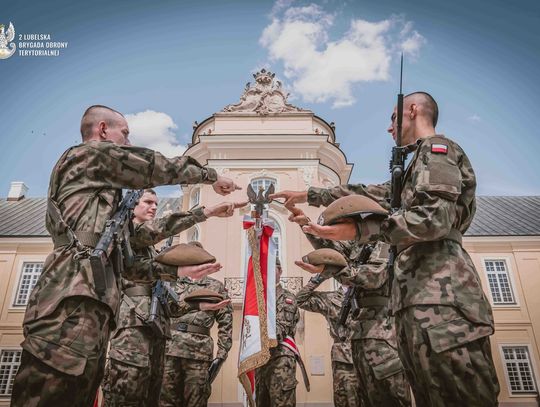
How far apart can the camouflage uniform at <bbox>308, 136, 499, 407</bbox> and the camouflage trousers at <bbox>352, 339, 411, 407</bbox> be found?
1508mm

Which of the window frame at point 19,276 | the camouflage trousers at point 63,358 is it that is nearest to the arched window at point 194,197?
the window frame at point 19,276

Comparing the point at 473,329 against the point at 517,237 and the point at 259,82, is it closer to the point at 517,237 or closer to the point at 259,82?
the point at 259,82

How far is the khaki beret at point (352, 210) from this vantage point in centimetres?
254

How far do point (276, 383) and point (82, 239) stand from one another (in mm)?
4975

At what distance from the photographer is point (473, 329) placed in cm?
241

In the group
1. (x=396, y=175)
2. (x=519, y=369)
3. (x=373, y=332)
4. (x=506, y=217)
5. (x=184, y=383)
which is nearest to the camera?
Answer: (x=396, y=175)

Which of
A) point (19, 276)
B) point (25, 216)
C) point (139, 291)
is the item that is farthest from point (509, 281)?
point (25, 216)

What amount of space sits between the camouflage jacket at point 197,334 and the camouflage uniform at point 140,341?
2.36ft

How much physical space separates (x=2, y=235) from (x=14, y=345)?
5648 millimetres

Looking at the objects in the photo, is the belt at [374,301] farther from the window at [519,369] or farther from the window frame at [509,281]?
the window at [519,369]

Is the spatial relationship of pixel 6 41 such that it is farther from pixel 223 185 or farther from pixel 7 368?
pixel 7 368

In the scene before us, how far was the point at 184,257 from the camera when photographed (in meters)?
3.54

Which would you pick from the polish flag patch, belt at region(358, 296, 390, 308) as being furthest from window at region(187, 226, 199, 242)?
the polish flag patch

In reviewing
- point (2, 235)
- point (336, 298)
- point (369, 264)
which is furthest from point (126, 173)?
point (2, 235)
